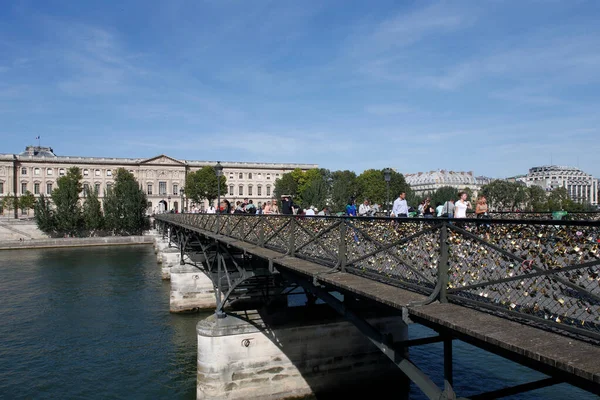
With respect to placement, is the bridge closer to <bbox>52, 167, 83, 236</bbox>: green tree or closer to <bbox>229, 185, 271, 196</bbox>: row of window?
<bbox>52, 167, 83, 236</bbox>: green tree

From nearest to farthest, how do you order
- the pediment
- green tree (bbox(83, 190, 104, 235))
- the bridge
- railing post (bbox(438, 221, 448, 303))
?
the bridge < railing post (bbox(438, 221, 448, 303)) < green tree (bbox(83, 190, 104, 235)) < the pediment

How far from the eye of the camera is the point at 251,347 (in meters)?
13.0

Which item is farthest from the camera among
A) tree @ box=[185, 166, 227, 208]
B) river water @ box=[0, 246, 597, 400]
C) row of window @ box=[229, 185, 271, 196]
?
row of window @ box=[229, 185, 271, 196]

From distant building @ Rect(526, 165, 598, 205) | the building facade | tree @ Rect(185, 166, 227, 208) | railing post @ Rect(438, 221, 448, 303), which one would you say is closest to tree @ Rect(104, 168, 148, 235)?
the building facade

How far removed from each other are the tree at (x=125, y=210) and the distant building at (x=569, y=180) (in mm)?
139060

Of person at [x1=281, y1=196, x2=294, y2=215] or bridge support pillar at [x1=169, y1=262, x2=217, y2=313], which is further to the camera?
bridge support pillar at [x1=169, y1=262, x2=217, y2=313]

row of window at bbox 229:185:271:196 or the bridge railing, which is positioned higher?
row of window at bbox 229:185:271:196

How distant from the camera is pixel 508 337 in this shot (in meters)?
3.83

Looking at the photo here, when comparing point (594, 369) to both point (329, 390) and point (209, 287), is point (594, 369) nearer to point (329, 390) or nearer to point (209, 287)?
point (329, 390)

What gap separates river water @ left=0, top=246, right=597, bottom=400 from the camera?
1380 centimetres

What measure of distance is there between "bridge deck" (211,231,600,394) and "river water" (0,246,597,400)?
9150mm

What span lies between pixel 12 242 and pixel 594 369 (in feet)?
215

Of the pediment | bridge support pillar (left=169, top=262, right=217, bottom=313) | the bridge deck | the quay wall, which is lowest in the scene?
the quay wall

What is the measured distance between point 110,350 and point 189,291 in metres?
6.54
